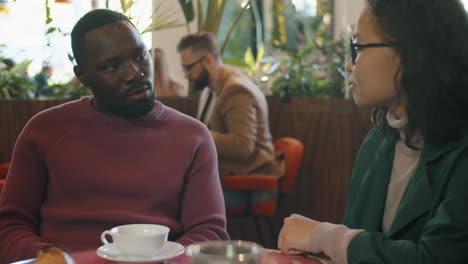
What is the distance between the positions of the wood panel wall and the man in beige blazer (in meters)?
0.30

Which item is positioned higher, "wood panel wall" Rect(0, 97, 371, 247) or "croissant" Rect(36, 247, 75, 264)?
"croissant" Rect(36, 247, 75, 264)

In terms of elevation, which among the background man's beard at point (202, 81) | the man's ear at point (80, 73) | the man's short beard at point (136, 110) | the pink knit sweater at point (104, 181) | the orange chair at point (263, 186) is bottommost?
the orange chair at point (263, 186)

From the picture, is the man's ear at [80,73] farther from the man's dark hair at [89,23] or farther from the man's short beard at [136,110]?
the man's short beard at [136,110]

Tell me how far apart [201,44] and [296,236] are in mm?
2974

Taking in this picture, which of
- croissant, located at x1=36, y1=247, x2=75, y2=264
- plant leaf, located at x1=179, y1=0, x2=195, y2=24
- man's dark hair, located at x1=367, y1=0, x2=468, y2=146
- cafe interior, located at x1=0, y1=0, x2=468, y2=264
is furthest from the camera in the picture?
plant leaf, located at x1=179, y1=0, x2=195, y2=24

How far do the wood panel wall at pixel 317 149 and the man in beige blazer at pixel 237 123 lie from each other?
0.99 ft

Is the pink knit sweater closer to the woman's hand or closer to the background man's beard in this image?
the woman's hand

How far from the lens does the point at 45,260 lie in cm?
102

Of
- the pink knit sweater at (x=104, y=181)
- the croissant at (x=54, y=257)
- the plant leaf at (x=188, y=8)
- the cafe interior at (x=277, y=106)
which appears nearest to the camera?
the croissant at (x=54, y=257)

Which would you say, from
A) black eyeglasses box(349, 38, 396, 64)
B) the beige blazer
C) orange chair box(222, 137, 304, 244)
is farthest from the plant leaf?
black eyeglasses box(349, 38, 396, 64)

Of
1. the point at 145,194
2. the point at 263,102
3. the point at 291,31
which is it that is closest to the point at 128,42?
the point at 145,194

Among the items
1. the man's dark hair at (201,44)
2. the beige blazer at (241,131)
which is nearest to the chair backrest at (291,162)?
the beige blazer at (241,131)

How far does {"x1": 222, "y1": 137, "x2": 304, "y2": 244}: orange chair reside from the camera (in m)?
3.39

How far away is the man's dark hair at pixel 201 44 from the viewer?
13.5 feet
